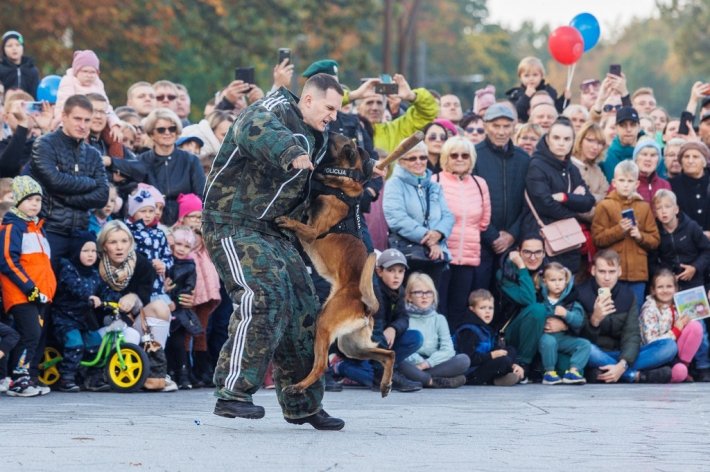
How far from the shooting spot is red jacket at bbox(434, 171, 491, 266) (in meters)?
13.5

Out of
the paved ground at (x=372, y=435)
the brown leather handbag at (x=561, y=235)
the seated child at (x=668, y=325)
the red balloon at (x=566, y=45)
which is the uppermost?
the red balloon at (x=566, y=45)

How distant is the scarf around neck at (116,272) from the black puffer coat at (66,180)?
0.36 metres

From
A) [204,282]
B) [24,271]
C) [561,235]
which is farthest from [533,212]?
[24,271]

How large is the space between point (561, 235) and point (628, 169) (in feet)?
2.96

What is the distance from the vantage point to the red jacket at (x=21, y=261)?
1134 centimetres

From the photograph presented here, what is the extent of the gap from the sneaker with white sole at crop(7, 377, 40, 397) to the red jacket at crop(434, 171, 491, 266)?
4.07 metres

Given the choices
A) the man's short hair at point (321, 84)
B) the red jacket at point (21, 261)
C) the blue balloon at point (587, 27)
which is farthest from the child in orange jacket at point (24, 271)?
the blue balloon at point (587, 27)

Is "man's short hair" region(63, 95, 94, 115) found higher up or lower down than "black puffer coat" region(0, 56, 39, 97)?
lower down

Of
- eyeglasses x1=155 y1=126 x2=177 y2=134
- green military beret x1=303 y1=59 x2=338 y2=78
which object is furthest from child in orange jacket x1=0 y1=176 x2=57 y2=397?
green military beret x1=303 y1=59 x2=338 y2=78

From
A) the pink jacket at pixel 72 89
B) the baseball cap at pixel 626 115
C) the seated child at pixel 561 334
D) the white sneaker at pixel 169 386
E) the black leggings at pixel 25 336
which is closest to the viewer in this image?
the black leggings at pixel 25 336

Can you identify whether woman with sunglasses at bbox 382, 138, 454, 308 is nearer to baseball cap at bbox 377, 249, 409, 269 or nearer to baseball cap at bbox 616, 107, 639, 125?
baseball cap at bbox 377, 249, 409, 269

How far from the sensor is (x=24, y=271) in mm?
11391

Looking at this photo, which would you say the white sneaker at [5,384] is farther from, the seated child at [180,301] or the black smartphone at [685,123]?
the black smartphone at [685,123]

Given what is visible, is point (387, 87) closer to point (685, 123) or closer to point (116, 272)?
point (116, 272)
